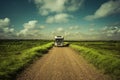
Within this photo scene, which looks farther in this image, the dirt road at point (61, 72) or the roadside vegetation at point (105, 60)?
the roadside vegetation at point (105, 60)

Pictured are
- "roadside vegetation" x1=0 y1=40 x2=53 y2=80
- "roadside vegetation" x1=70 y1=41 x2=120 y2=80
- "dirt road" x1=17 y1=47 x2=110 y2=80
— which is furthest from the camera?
"roadside vegetation" x1=70 y1=41 x2=120 y2=80

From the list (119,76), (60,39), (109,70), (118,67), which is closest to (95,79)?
(119,76)

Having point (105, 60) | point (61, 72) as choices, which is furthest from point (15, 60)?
point (105, 60)

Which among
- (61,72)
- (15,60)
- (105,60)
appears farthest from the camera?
(15,60)

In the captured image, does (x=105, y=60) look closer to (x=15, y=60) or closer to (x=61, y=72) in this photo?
(x=61, y=72)

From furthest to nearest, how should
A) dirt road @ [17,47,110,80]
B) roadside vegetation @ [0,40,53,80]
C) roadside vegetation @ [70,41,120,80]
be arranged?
1. roadside vegetation @ [70,41,120,80]
2. roadside vegetation @ [0,40,53,80]
3. dirt road @ [17,47,110,80]

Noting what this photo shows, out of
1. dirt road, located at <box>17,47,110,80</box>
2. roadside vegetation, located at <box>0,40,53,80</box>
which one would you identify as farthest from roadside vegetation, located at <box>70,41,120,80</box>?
roadside vegetation, located at <box>0,40,53,80</box>

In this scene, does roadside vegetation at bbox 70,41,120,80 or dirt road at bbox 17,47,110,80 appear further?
roadside vegetation at bbox 70,41,120,80

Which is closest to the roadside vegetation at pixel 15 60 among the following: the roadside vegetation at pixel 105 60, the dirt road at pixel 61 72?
the dirt road at pixel 61 72

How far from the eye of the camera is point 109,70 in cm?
1139

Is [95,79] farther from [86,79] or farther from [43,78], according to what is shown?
[43,78]

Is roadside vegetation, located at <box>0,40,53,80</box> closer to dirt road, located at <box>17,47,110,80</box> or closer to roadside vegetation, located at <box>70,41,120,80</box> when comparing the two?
dirt road, located at <box>17,47,110,80</box>

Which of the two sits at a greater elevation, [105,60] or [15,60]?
[105,60]

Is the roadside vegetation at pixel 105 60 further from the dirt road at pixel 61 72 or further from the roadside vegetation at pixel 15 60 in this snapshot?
the roadside vegetation at pixel 15 60
